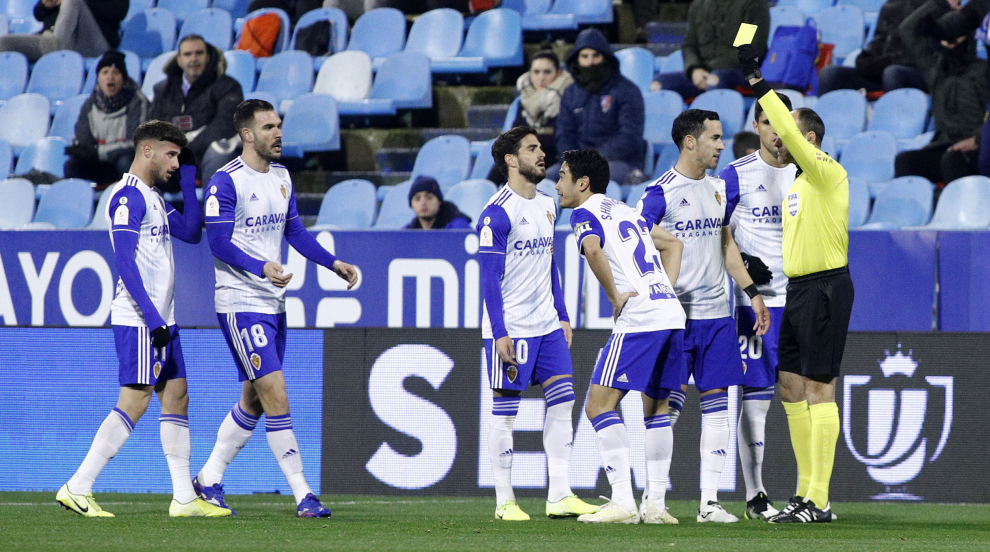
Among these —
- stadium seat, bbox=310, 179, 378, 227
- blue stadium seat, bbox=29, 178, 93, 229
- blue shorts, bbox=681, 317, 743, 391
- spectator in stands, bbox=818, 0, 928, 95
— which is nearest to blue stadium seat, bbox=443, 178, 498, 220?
stadium seat, bbox=310, 179, 378, 227

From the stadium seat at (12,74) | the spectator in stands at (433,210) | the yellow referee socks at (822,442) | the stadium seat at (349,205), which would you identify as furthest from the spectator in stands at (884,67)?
the stadium seat at (12,74)

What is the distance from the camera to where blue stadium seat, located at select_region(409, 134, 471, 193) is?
39.2 feet

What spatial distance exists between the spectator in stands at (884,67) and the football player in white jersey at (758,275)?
5424 mm

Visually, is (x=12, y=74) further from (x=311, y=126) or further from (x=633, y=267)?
(x=633, y=267)

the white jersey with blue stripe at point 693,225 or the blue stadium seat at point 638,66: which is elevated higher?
the blue stadium seat at point 638,66

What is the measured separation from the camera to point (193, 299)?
1022 centimetres

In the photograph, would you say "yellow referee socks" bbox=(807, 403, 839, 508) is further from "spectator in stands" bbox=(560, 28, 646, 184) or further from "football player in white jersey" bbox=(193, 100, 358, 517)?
"spectator in stands" bbox=(560, 28, 646, 184)

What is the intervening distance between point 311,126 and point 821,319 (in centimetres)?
772

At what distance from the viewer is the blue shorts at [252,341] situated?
6.35m

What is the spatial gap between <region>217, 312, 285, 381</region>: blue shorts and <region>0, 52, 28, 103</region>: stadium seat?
389 inches

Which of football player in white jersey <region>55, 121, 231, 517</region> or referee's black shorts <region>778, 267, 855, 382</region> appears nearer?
referee's black shorts <region>778, 267, 855, 382</region>

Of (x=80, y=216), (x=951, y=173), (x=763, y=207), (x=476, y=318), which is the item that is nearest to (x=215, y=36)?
(x=80, y=216)

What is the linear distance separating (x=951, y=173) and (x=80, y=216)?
810 centimetres

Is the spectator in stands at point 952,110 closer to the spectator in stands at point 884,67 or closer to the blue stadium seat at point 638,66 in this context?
the spectator in stands at point 884,67
